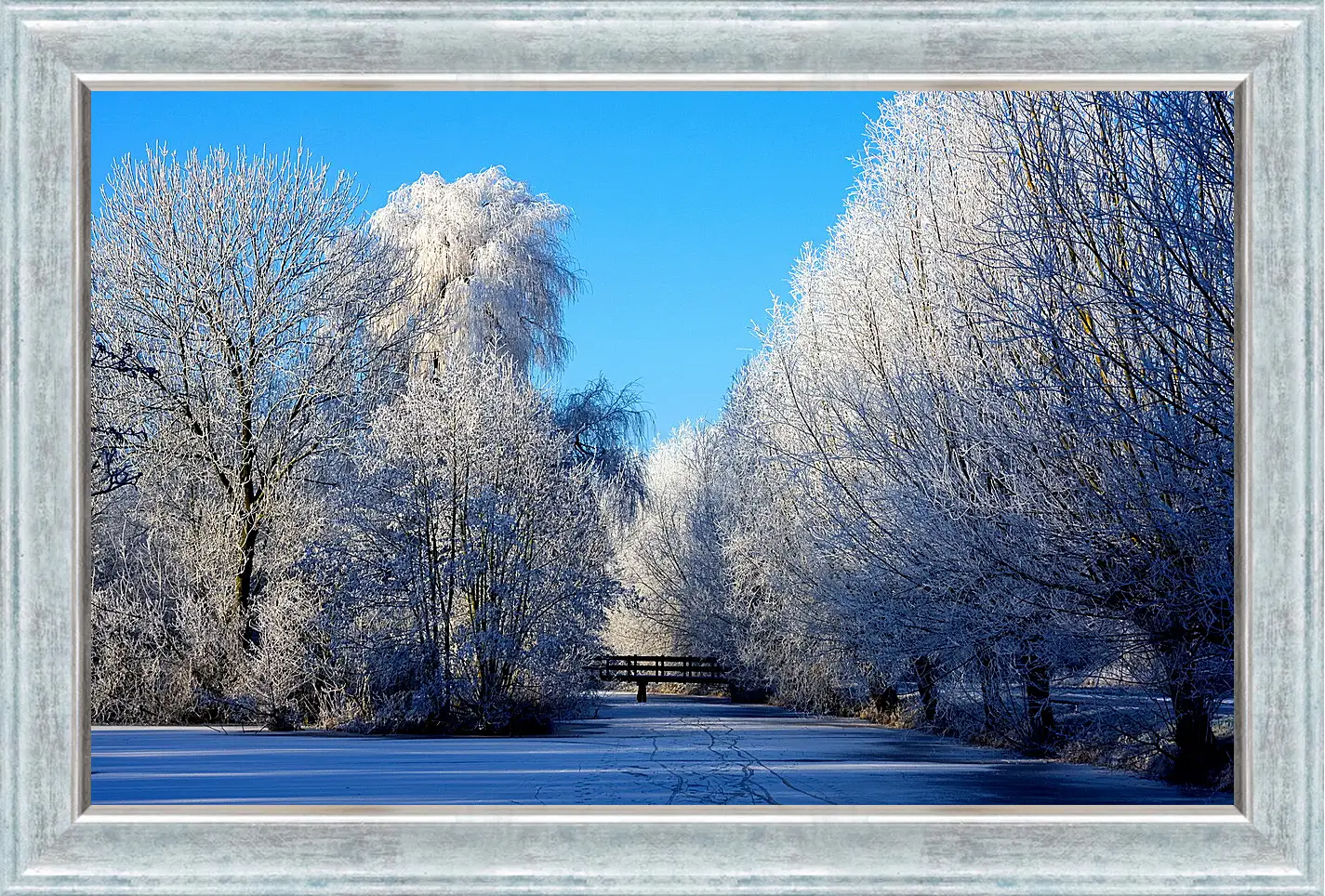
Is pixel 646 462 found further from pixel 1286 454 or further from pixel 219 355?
pixel 1286 454

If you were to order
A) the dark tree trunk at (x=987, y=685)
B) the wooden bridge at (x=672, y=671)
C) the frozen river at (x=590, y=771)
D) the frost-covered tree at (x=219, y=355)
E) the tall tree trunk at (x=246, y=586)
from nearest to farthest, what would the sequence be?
1. the frozen river at (x=590, y=771)
2. the dark tree trunk at (x=987, y=685)
3. the tall tree trunk at (x=246, y=586)
4. the frost-covered tree at (x=219, y=355)
5. the wooden bridge at (x=672, y=671)

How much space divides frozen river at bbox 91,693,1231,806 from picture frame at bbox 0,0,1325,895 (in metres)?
1.63

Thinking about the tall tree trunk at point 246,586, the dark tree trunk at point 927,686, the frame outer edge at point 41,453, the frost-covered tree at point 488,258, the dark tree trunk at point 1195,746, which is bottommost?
the dark tree trunk at point 927,686

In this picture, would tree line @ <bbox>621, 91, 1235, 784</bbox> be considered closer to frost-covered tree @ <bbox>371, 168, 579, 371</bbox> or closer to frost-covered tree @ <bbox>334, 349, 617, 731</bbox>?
frost-covered tree @ <bbox>334, 349, 617, 731</bbox>

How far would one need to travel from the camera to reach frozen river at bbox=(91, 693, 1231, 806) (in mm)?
7824

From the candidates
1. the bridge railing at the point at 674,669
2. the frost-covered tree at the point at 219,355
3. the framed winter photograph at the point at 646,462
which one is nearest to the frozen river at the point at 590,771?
the framed winter photograph at the point at 646,462

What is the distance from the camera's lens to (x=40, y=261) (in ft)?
14.7

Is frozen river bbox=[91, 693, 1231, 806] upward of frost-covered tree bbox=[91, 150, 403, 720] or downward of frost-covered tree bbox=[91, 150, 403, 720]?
downward

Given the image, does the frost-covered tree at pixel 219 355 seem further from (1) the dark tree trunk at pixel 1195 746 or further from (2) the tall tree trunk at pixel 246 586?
(1) the dark tree trunk at pixel 1195 746

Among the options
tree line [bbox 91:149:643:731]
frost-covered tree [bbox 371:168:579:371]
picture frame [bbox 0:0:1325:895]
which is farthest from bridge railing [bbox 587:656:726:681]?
picture frame [bbox 0:0:1325:895]

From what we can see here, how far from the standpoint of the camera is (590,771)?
9.55 m

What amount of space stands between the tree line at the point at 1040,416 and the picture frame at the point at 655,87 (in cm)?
86

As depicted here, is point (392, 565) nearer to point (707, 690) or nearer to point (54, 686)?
point (54, 686)

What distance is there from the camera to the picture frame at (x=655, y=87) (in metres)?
4.32
